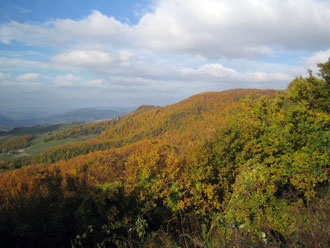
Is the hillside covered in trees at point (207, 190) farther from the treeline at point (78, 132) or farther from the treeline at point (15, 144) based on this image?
the treeline at point (15, 144)

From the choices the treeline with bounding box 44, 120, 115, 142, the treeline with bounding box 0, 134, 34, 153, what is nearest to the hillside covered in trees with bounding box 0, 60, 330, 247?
the treeline with bounding box 44, 120, 115, 142

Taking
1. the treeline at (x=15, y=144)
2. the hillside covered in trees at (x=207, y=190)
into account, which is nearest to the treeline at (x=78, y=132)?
the treeline at (x=15, y=144)

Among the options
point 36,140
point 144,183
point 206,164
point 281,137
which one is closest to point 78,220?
point 144,183

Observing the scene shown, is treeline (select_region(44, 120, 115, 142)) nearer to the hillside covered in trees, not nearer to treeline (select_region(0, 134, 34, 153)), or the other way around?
treeline (select_region(0, 134, 34, 153))

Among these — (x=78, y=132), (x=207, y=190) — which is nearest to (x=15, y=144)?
(x=78, y=132)

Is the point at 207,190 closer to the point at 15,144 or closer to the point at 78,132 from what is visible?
the point at 78,132

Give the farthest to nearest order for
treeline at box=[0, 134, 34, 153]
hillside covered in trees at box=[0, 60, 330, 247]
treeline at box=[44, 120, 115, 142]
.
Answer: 1. treeline at box=[44, 120, 115, 142]
2. treeline at box=[0, 134, 34, 153]
3. hillside covered in trees at box=[0, 60, 330, 247]

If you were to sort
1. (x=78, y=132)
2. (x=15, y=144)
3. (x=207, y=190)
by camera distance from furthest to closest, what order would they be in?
(x=78, y=132), (x=15, y=144), (x=207, y=190)

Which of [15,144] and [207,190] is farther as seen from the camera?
[15,144]

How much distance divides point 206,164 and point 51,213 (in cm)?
1107

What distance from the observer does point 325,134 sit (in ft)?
24.3

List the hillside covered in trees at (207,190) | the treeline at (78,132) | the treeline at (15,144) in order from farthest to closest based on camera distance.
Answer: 1. the treeline at (78,132)
2. the treeline at (15,144)
3. the hillside covered in trees at (207,190)

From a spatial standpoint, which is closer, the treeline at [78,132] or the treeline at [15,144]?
the treeline at [15,144]

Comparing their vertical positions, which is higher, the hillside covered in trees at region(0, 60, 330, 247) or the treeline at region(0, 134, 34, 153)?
the hillside covered in trees at region(0, 60, 330, 247)
